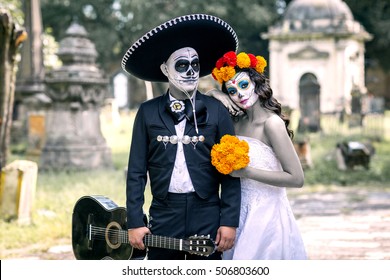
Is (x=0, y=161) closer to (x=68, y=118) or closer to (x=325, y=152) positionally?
(x=68, y=118)

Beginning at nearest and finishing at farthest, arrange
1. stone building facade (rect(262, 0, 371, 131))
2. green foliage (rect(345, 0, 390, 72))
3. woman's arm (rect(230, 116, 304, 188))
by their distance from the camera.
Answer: woman's arm (rect(230, 116, 304, 188))
stone building facade (rect(262, 0, 371, 131))
green foliage (rect(345, 0, 390, 72))

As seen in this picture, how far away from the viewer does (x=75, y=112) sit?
1232cm

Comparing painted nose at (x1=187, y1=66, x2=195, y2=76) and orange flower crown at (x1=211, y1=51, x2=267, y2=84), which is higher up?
orange flower crown at (x1=211, y1=51, x2=267, y2=84)

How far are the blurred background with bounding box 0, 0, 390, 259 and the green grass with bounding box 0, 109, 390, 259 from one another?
2 centimetres

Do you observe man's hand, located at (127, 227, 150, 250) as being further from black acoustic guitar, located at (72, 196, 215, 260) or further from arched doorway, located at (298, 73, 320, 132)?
arched doorway, located at (298, 73, 320, 132)

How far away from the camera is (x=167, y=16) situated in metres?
34.6

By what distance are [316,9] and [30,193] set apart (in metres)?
24.0

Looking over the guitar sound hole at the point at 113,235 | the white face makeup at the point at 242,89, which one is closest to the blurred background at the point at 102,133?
the guitar sound hole at the point at 113,235

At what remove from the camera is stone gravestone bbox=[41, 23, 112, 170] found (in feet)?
39.7

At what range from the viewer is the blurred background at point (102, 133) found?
7.37 meters

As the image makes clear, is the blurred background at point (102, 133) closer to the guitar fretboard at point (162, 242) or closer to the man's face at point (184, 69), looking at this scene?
the guitar fretboard at point (162, 242)

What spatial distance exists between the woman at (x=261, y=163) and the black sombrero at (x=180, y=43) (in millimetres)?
78

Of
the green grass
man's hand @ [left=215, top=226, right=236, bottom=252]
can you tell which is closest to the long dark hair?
man's hand @ [left=215, top=226, right=236, bottom=252]

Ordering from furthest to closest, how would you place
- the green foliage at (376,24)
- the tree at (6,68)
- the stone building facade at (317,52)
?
the green foliage at (376,24)
the stone building facade at (317,52)
the tree at (6,68)
